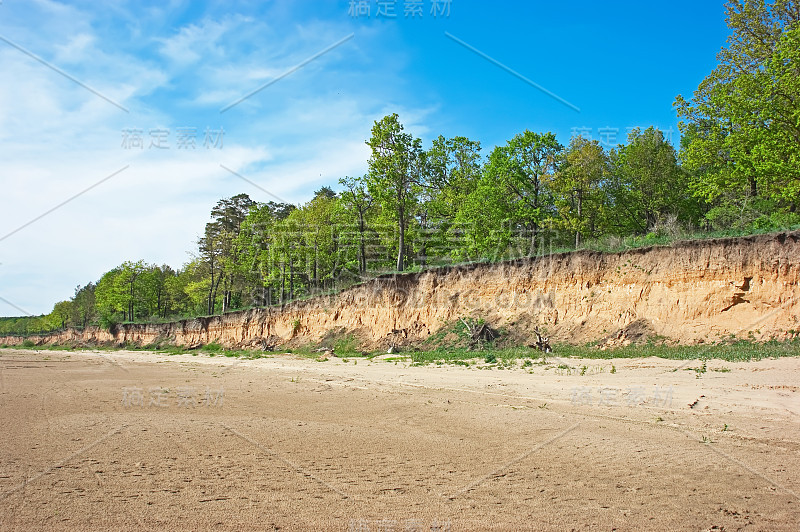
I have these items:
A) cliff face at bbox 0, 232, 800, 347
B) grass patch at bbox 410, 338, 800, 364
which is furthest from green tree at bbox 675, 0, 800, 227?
grass patch at bbox 410, 338, 800, 364

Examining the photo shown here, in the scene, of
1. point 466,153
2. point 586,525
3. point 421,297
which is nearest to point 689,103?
point 466,153

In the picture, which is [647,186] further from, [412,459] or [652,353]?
[412,459]

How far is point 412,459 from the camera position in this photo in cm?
603

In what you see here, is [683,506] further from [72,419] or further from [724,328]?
[724,328]

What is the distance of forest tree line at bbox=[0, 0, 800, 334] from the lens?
23.2 meters

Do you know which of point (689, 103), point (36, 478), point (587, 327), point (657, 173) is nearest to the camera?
point (36, 478)

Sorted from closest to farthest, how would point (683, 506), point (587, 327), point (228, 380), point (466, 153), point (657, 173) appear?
point (683, 506) → point (228, 380) → point (587, 327) → point (657, 173) → point (466, 153)

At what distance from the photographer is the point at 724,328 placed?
17.9 m

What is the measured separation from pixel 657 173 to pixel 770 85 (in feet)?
43.9

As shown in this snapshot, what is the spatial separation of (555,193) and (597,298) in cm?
1171

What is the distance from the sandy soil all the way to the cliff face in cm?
864

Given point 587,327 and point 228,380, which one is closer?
point 228,380

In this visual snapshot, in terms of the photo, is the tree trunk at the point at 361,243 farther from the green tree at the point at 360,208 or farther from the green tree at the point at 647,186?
the green tree at the point at 647,186

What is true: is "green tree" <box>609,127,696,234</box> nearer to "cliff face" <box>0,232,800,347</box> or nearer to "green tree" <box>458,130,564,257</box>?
"green tree" <box>458,130,564,257</box>
